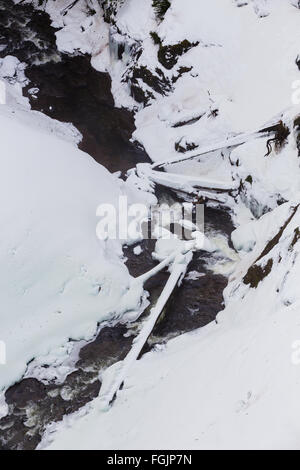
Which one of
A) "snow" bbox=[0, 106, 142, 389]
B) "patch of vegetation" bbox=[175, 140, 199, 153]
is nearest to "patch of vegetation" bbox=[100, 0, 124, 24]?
"patch of vegetation" bbox=[175, 140, 199, 153]

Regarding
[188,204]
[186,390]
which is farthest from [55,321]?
[188,204]

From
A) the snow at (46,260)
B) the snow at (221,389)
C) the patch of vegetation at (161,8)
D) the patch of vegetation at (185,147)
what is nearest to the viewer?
the snow at (221,389)

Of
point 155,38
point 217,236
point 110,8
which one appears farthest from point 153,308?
point 110,8

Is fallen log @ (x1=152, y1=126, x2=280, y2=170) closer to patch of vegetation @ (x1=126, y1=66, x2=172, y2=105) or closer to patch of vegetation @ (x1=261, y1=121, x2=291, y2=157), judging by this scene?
patch of vegetation @ (x1=261, y1=121, x2=291, y2=157)

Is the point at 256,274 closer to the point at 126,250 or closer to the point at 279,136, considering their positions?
the point at 126,250

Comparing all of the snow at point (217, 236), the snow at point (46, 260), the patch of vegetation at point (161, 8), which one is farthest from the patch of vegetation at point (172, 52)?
the snow at point (46, 260)

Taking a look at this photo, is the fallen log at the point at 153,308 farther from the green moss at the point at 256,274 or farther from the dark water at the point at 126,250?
the green moss at the point at 256,274
